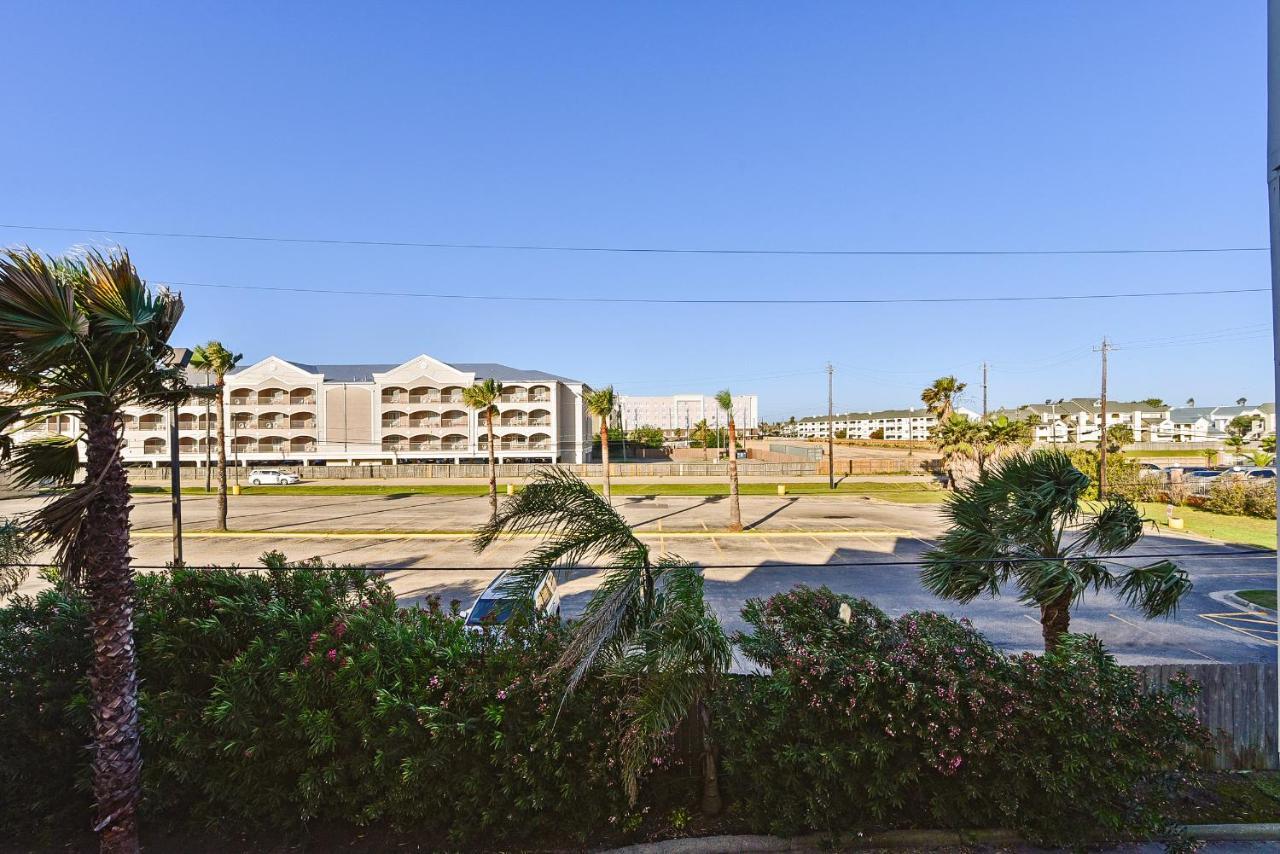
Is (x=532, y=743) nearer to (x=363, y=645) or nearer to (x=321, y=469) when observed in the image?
(x=363, y=645)

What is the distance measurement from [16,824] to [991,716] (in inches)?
420

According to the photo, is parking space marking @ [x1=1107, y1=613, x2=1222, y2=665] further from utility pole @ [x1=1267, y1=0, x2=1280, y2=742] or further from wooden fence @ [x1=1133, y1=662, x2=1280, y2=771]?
utility pole @ [x1=1267, y1=0, x2=1280, y2=742]

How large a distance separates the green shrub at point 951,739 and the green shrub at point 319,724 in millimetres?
1751

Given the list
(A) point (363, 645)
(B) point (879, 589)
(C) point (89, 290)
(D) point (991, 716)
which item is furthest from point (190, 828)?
(B) point (879, 589)

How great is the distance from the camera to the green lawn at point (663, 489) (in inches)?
1706

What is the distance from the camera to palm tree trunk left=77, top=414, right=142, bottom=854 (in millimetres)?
5637

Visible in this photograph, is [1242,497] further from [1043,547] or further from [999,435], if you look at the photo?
[1043,547]

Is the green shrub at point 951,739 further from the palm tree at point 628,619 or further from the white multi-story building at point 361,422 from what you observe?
the white multi-story building at point 361,422

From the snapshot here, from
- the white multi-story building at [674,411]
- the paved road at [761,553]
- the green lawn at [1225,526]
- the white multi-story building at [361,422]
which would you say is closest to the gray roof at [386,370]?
the white multi-story building at [361,422]

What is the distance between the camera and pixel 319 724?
19.8ft

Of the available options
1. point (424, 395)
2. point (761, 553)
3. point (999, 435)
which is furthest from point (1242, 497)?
point (424, 395)

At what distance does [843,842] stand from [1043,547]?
4.70 meters

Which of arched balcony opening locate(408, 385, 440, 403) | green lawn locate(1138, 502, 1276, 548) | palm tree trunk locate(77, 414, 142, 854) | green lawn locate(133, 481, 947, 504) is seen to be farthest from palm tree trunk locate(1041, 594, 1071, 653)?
arched balcony opening locate(408, 385, 440, 403)

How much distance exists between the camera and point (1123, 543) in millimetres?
7719
